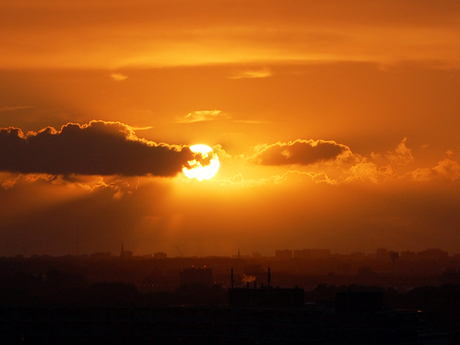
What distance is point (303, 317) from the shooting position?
177625 mm

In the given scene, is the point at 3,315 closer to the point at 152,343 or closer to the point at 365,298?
the point at 152,343

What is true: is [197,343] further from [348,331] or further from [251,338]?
[348,331]

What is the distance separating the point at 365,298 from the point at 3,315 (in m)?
72.9

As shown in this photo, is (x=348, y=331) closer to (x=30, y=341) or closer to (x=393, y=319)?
(x=393, y=319)

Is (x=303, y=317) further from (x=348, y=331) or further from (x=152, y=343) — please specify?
(x=152, y=343)

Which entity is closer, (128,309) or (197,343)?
(197,343)

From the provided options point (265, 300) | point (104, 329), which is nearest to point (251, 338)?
point (265, 300)

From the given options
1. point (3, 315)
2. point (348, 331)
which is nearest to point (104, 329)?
point (3, 315)

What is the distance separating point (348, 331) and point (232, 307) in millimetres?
22478

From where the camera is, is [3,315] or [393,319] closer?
[393,319]

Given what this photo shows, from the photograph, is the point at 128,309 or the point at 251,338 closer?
the point at 251,338

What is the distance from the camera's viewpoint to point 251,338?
181m

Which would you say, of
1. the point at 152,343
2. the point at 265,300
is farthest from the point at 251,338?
the point at 152,343

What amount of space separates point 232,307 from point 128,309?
2305 centimetres
